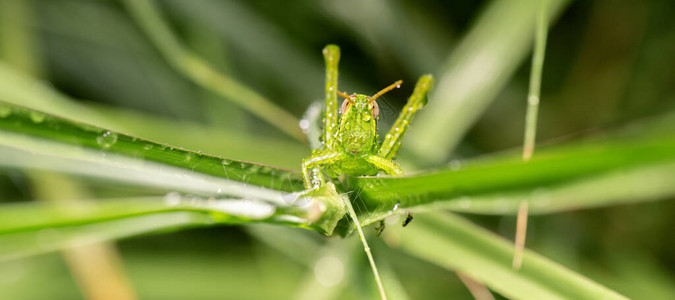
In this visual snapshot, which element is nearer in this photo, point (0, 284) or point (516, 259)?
point (516, 259)

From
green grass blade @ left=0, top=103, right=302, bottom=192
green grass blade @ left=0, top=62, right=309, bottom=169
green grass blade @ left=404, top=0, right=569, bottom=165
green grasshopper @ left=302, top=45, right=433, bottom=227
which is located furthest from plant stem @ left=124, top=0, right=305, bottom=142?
green grass blade @ left=0, top=103, right=302, bottom=192

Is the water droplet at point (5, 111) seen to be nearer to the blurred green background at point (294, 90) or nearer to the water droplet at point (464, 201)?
the water droplet at point (464, 201)

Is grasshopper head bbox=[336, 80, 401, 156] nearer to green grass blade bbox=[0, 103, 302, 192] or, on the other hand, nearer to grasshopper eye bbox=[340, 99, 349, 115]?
grasshopper eye bbox=[340, 99, 349, 115]

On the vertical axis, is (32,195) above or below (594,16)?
below

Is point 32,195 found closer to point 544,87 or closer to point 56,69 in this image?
point 56,69

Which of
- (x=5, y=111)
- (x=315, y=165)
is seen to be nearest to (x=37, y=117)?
(x=5, y=111)

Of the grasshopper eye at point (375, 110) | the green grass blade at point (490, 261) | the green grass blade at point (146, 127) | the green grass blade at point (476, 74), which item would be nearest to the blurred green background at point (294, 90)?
the green grass blade at point (146, 127)

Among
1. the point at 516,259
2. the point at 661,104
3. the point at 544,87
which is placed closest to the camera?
the point at 516,259

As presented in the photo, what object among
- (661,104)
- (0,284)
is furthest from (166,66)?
(661,104)
